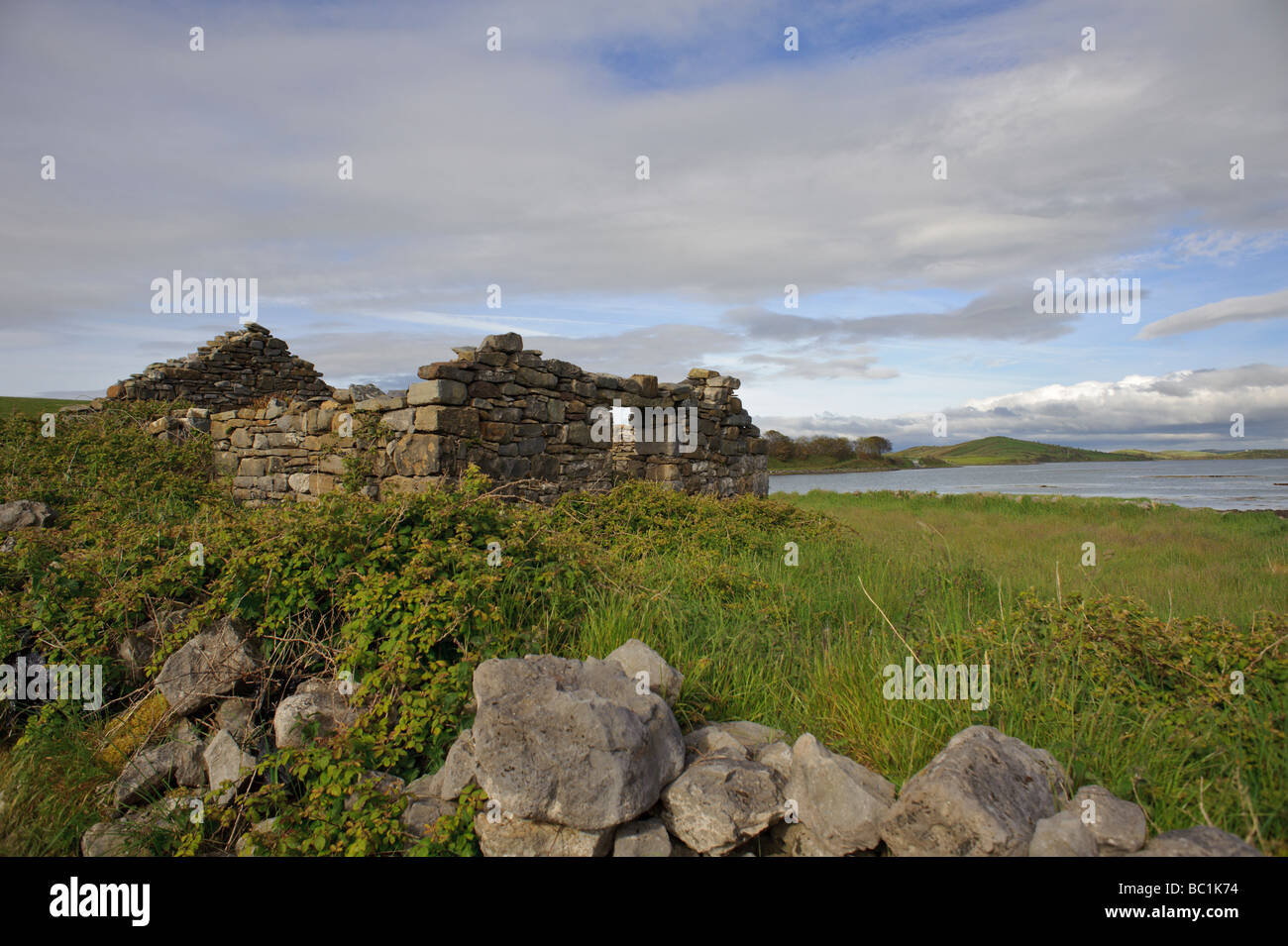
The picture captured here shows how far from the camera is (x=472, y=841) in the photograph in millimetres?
3475

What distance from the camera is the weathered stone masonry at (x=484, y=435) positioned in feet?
29.4

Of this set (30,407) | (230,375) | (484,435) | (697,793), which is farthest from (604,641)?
(30,407)

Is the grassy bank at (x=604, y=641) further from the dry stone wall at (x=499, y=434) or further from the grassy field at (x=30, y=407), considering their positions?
the grassy field at (x=30, y=407)

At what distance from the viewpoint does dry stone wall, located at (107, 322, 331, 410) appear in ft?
55.4

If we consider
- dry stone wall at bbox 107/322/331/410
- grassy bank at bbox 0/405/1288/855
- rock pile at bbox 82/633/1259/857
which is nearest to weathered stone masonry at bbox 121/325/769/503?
grassy bank at bbox 0/405/1288/855

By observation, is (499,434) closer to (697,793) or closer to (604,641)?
(604,641)

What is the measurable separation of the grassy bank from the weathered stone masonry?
82.0 inches

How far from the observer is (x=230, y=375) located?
18312 mm

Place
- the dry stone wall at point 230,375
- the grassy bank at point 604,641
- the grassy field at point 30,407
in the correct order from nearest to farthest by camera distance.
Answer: the grassy bank at point 604,641 → the grassy field at point 30,407 → the dry stone wall at point 230,375

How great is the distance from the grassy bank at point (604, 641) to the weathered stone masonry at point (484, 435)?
Answer: 6.83ft

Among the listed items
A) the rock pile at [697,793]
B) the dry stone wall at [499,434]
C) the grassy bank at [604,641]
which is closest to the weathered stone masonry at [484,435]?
the dry stone wall at [499,434]
